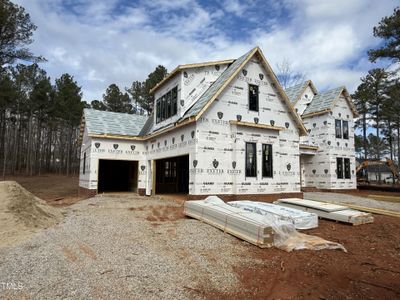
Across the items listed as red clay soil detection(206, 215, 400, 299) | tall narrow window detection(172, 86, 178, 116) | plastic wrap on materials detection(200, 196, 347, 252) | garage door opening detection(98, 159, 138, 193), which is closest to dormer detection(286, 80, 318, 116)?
tall narrow window detection(172, 86, 178, 116)

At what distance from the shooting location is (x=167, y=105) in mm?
15742

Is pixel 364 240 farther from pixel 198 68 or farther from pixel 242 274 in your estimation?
pixel 198 68

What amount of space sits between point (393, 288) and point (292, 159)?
10.6 metres

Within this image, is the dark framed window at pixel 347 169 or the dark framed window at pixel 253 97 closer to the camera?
the dark framed window at pixel 253 97

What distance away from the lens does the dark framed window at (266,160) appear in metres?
13.5

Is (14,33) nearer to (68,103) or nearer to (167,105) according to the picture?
(167,105)

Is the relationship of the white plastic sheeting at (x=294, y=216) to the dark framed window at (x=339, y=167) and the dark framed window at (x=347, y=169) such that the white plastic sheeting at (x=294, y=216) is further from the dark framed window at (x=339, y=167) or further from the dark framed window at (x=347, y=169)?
the dark framed window at (x=347, y=169)

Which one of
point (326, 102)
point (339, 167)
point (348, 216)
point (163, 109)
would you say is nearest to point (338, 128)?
point (326, 102)

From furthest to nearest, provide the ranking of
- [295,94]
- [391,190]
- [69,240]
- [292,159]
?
[295,94]
[391,190]
[292,159]
[69,240]

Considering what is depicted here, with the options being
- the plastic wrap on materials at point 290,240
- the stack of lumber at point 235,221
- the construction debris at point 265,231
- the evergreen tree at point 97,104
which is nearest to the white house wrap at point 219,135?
the stack of lumber at point 235,221

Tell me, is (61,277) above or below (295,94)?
below

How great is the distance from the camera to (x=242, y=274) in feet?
15.5

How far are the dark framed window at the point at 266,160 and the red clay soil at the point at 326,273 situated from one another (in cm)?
652

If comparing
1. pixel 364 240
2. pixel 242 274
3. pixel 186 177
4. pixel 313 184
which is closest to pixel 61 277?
pixel 242 274
